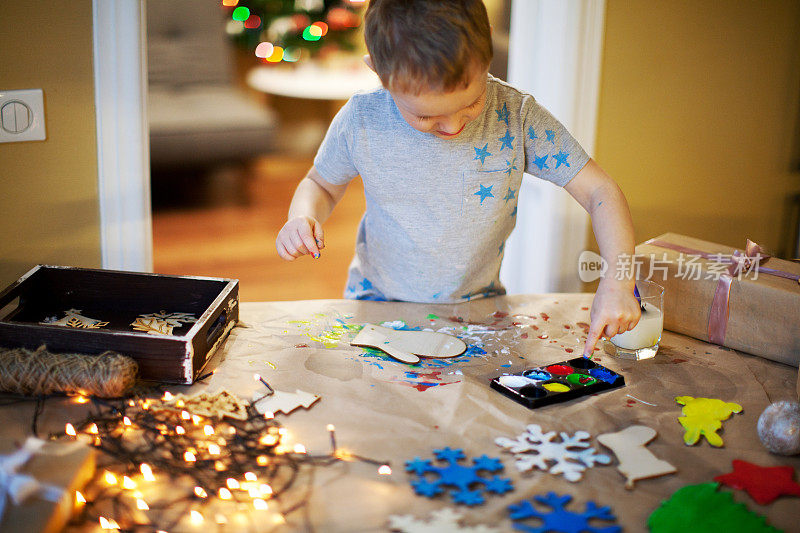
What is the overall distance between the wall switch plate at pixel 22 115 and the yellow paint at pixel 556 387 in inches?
42.4

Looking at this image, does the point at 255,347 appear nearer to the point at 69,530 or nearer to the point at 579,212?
the point at 69,530

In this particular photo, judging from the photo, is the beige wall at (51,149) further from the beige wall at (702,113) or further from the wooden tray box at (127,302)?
the beige wall at (702,113)

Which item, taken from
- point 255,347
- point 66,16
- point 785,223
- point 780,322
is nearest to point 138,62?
point 66,16

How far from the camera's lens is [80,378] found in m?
0.94

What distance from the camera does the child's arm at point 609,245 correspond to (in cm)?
105

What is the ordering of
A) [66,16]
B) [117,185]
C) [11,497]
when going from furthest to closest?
1. [117,185]
2. [66,16]
3. [11,497]

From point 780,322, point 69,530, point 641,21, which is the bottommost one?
point 69,530

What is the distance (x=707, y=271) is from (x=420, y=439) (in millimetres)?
621

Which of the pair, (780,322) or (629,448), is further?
(780,322)

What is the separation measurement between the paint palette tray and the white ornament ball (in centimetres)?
20

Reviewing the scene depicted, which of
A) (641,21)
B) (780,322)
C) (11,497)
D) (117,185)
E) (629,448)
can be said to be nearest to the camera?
(11,497)

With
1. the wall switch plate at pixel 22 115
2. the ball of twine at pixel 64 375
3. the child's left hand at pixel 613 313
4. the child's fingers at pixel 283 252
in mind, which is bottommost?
the ball of twine at pixel 64 375

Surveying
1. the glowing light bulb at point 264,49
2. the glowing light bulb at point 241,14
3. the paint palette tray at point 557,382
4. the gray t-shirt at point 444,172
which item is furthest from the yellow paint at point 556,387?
the glowing light bulb at point 264,49

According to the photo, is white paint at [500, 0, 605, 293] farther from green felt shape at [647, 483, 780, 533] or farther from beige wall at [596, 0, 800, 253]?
green felt shape at [647, 483, 780, 533]
